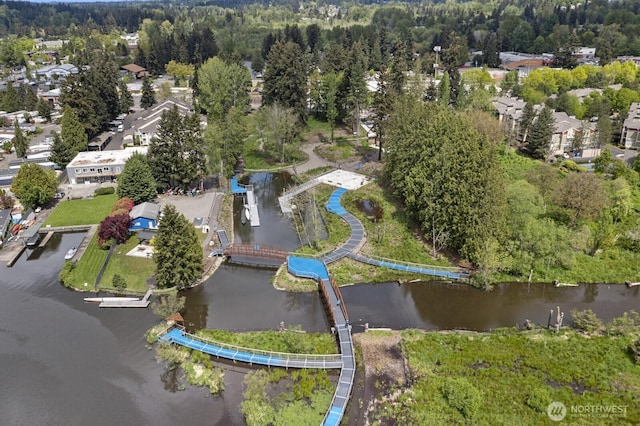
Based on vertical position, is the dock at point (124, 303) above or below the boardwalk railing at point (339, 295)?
below

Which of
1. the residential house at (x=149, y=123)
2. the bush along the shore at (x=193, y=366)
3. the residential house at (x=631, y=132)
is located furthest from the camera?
the residential house at (x=149, y=123)

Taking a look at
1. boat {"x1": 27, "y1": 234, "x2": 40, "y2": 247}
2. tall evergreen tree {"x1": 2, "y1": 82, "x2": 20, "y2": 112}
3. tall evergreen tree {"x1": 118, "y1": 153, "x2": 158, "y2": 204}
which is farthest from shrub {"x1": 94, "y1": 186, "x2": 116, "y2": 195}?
tall evergreen tree {"x1": 2, "y1": 82, "x2": 20, "y2": 112}

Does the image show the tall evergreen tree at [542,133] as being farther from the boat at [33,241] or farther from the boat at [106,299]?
the boat at [33,241]

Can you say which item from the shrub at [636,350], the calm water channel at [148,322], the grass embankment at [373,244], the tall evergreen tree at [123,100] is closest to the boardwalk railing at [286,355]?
the calm water channel at [148,322]

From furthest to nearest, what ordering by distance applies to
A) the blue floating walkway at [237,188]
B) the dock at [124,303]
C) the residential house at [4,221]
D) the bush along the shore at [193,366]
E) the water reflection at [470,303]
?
the blue floating walkway at [237,188]
the residential house at [4,221]
the dock at [124,303]
the water reflection at [470,303]
the bush along the shore at [193,366]

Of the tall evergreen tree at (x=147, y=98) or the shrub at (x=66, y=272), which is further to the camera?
the tall evergreen tree at (x=147, y=98)

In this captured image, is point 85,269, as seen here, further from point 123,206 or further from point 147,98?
point 147,98

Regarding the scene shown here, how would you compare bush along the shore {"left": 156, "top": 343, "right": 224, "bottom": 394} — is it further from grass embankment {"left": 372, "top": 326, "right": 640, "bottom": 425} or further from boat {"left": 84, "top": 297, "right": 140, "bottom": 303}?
grass embankment {"left": 372, "top": 326, "right": 640, "bottom": 425}

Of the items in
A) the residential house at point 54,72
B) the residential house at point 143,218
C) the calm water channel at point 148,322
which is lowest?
the calm water channel at point 148,322
